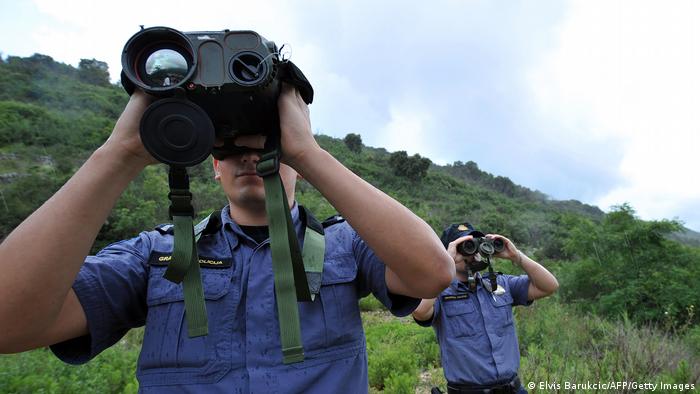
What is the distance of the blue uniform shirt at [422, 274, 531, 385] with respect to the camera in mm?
2955

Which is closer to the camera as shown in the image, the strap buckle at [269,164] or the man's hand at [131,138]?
the man's hand at [131,138]

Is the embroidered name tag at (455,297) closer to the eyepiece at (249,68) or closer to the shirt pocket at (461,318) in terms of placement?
the shirt pocket at (461,318)

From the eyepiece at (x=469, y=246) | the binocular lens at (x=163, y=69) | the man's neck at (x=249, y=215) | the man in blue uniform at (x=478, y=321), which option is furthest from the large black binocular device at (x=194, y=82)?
the eyepiece at (x=469, y=246)

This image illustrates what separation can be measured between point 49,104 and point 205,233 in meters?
46.7

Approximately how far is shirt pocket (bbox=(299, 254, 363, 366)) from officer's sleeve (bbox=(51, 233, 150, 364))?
51 centimetres

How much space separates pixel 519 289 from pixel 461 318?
2.23 ft

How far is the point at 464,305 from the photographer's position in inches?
127

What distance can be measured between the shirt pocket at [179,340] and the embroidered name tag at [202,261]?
0.03 metres

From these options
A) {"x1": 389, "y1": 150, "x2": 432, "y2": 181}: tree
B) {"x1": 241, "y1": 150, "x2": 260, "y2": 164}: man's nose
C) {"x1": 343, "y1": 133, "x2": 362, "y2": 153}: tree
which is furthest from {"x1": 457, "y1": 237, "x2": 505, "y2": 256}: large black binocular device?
{"x1": 343, "y1": 133, "x2": 362, "y2": 153}: tree

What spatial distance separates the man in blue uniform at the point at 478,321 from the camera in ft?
9.68

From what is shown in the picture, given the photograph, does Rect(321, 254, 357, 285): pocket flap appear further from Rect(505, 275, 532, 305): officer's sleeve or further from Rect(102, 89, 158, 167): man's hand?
Rect(505, 275, 532, 305): officer's sleeve

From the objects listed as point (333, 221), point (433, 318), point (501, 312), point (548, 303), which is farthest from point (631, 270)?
point (333, 221)

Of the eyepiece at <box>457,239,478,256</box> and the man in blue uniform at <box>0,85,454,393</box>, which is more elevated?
the eyepiece at <box>457,239,478,256</box>

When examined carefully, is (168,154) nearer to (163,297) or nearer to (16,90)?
(163,297)
